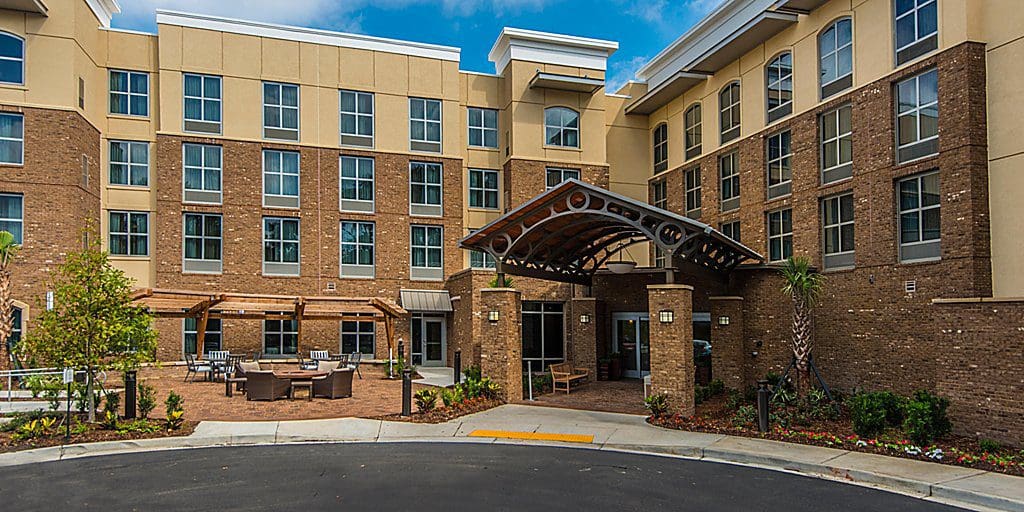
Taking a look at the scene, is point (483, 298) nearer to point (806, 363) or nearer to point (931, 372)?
point (806, 363)

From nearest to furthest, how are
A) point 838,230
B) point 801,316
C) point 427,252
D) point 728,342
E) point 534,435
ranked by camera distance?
1. point 534,435
2. point 801,316
3. point 728,342
4. point 838,230
5. point 427,252

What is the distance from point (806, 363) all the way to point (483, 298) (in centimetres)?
782

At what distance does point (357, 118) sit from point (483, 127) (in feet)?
17.7

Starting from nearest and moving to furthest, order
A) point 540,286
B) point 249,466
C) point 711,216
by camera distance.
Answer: point 249,466 < point 711,216 < point 540,286

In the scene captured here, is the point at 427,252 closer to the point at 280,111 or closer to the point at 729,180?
the point at 280,111

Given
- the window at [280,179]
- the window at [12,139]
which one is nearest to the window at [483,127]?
the window at [280,179]

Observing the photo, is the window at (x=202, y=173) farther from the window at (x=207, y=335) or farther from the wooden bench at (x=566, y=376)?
the wooden bench at (x=566, y=376)

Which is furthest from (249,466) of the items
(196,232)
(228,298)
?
(196,232)

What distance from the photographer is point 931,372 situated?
17625 mm

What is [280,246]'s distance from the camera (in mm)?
29797

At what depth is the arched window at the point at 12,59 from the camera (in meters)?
25.7

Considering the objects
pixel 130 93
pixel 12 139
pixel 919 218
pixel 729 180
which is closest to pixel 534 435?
pixel 919 218

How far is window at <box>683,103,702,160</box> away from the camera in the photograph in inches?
1138

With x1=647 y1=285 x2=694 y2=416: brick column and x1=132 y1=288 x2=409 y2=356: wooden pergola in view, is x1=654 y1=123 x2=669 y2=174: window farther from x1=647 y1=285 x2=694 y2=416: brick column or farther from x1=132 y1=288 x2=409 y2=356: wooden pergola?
x1=647 y1=285 x2=694 y2=416: brick column
